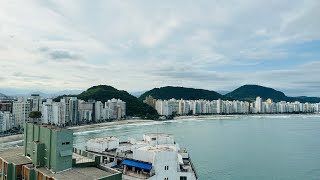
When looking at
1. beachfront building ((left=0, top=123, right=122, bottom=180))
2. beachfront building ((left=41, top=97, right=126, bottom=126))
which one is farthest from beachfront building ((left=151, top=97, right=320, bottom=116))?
beachfront building ((left=0, top=123, right=122, bottom=180))

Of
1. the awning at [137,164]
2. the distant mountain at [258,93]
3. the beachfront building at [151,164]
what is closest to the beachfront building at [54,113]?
the beachfront building at [151,164]

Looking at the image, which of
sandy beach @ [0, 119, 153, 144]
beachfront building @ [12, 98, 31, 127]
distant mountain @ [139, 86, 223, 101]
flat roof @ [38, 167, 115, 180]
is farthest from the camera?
distant mountain @ [139, 86, 223, 101]

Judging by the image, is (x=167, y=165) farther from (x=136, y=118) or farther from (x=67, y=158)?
(x=136, y=118)

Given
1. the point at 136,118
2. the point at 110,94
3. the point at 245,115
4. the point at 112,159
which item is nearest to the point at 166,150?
the point at 112,159

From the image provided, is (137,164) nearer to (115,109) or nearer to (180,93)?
(115,109)

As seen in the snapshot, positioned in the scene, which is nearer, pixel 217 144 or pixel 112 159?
pixel 112 159

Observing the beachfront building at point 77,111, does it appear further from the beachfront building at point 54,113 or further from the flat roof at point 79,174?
the flat roof at point 79,174

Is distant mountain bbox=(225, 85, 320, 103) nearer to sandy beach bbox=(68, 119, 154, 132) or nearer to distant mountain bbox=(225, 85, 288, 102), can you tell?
distant mountain bbox=(225, 85, 288, 102)
